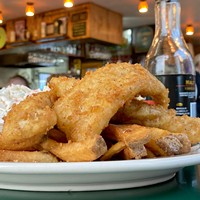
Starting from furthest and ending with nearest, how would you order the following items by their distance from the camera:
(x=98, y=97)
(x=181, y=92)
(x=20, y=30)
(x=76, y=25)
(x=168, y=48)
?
(x=20, y=30) < (x=76, y=25) < (x=168, y=48) < (x=181, y=92) < (x=98, y=97)

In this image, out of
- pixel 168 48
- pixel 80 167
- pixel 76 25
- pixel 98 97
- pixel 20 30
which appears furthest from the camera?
pixel 20 30

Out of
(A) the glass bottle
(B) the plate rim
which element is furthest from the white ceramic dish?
(A) the glass bottle

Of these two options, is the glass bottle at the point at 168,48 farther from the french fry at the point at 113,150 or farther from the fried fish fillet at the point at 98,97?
the french fry at the point at 113,150

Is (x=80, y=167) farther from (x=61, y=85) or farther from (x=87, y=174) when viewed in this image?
(x=61, y=85)

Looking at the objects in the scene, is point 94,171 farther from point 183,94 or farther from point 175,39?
point 175,39

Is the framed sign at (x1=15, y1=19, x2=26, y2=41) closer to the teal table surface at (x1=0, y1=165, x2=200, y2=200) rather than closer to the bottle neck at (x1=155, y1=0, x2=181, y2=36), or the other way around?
the bottle neck at (x1=155, y1=0, x2=181, y2=36)

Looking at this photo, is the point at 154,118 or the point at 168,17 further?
the point at 168,17

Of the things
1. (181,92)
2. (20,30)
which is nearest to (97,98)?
(181,92)
